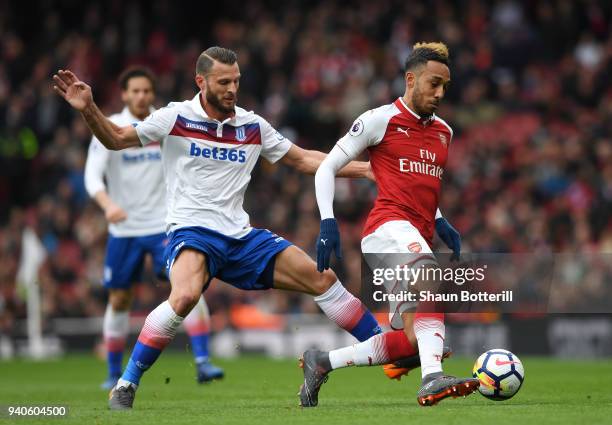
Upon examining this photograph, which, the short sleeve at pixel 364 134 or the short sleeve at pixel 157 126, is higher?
the short sleeve at pixel 157 126

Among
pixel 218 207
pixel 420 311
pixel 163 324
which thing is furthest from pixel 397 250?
pixel 163 324

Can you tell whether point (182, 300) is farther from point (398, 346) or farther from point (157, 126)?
point (398, 346)

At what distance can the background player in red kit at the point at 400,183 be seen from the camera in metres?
7.99

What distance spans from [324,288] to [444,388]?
1.35 metres

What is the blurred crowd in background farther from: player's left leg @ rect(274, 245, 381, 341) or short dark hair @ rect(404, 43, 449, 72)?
short dark hair @ rect(404, 43, 449, 72)

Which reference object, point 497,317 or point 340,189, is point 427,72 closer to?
point 497,317

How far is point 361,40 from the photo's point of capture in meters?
22.1

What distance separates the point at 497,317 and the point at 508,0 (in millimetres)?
7206

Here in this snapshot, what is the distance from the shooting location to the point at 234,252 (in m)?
8.62

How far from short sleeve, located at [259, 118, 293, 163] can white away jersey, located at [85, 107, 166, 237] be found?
2691mm

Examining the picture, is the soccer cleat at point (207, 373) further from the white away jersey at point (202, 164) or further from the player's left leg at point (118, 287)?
the white away jersey at point (202, 164)

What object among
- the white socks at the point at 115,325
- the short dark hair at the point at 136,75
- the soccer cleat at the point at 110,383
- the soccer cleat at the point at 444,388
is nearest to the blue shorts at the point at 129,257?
the white socks at the point at 115,325

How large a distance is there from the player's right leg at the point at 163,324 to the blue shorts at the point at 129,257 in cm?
298

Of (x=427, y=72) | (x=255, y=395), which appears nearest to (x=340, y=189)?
(x=255, y=395)
